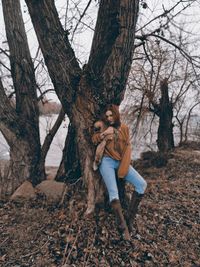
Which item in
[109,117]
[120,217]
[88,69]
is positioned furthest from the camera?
[88,69]

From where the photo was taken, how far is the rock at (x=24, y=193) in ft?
21.1

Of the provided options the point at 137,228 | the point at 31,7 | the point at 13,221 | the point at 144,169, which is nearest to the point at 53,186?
the point at 13,221

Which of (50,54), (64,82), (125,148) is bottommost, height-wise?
(125,148)

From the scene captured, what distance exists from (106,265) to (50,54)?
317 cm

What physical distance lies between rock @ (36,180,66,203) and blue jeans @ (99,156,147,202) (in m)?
1.34

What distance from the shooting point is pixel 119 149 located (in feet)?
17.3

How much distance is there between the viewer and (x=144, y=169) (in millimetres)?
13297

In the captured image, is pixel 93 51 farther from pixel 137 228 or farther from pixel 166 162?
pixel 166 162

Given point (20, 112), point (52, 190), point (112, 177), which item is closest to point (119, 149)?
point (112, 177)

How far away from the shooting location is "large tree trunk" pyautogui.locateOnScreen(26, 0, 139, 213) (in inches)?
206

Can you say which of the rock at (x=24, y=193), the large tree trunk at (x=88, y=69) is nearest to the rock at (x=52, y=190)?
the rock at (x=24, y=193)

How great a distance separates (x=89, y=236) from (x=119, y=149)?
4.38 ft

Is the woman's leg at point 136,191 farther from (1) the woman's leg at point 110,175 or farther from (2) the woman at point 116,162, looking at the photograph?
(1) the woman's leg at point 110,175

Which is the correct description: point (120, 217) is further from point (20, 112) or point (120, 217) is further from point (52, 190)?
point (20, 112)
